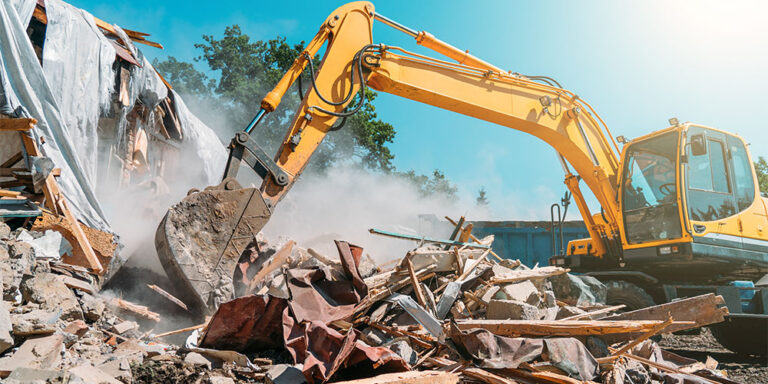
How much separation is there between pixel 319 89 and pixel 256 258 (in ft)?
6.90

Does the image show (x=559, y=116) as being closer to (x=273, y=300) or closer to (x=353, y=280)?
(x=353, y=280)

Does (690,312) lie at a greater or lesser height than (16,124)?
lesser

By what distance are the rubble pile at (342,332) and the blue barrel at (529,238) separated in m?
6.56

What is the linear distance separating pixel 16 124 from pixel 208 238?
2406 mm

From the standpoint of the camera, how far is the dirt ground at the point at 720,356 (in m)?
5.34

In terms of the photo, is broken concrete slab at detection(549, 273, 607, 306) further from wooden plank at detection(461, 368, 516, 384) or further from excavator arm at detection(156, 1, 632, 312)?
wooden plank at detection(461, 368, 516, 384)

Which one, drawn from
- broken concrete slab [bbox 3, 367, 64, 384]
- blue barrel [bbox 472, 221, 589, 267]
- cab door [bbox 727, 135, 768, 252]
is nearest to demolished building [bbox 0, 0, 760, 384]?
broken concrete slab [bbox 3, 367, 64, 384]

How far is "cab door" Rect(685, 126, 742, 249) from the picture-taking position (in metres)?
6.08

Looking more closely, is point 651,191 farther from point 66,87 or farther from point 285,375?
point 66,87

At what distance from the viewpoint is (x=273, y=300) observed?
371 cm

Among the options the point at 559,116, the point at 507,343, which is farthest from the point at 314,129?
the point at 559,116

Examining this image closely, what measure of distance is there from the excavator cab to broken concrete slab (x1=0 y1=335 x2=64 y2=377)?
655 cm

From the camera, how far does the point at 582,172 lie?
736 centimetres

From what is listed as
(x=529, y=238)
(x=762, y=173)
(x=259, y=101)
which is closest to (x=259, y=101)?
(x=259, y=101)
